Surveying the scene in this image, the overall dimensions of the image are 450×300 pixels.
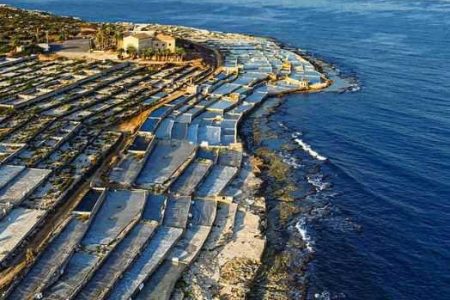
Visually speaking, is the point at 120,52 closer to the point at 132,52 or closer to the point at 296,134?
the point at 132,52

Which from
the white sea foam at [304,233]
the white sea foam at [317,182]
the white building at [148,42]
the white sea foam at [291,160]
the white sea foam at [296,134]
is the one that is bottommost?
the white sea foam at [304,233]

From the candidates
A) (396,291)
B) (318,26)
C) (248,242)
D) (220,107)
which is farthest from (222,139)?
(318,26)

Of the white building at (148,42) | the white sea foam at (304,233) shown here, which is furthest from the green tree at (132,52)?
the white sea foam at (304,233)

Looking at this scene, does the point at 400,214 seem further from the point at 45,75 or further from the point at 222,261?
the point at 45,75

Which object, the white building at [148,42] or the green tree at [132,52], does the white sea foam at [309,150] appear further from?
the green tree at [132,52]

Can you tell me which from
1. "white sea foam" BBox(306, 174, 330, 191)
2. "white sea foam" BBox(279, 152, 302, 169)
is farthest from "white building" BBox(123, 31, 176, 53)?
"white sea foam" BBox(306, 174, 330, 191)

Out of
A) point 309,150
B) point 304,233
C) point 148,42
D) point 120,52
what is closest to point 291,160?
point 309,150
